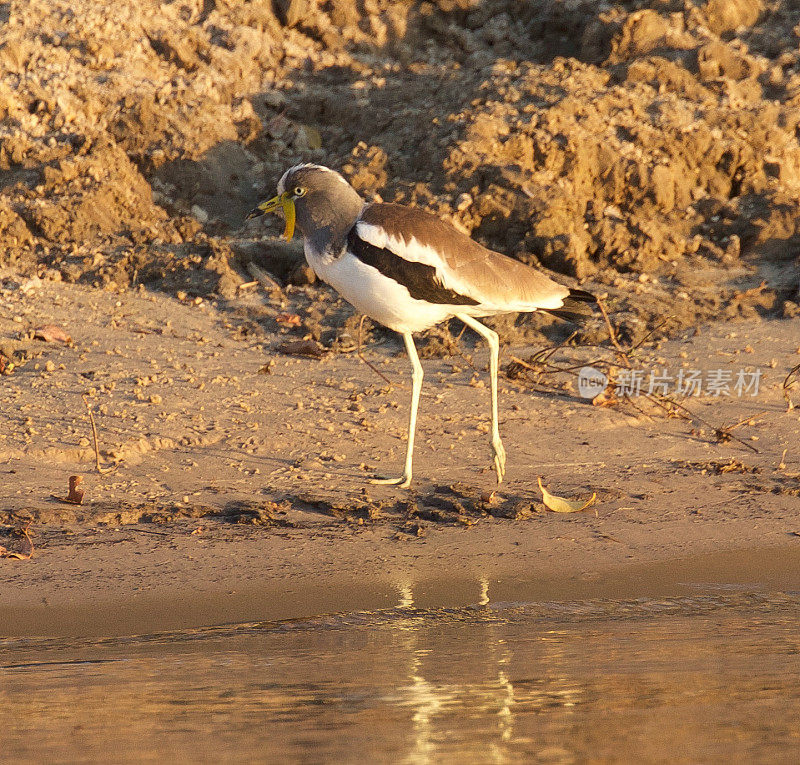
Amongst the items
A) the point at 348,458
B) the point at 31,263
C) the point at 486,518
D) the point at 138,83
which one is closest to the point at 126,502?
the point at 348,458

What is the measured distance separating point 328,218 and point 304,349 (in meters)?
1.57

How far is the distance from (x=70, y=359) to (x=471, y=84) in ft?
14.2

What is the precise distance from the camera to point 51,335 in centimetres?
683

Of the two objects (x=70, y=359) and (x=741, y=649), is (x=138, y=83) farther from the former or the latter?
(x=741, y=649)

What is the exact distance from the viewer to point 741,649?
3518 millimetres

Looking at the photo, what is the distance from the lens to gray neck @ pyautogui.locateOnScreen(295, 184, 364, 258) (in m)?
5.38

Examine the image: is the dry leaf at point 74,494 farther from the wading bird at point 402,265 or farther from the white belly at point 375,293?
the white belly at point 375,293

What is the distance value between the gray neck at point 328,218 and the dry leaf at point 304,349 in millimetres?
1410

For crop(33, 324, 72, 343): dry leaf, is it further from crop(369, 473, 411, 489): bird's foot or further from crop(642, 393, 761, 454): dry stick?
crop(642, 393, 761, 454): dry stick

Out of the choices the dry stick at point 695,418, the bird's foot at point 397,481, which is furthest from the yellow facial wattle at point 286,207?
the dry stick at point 695,418

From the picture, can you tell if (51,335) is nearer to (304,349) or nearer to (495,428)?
(304,349)

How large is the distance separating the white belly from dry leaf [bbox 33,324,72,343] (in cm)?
201

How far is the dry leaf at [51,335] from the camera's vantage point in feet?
22.4

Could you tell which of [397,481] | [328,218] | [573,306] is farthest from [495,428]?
[328,218]
